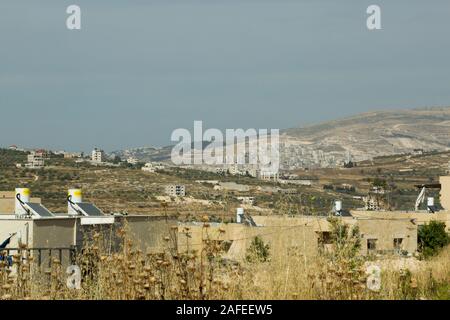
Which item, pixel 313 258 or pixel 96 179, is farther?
pixel 96 179

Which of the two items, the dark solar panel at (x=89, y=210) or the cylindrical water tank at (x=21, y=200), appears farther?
the dark solar panel at (x=89, y=210)

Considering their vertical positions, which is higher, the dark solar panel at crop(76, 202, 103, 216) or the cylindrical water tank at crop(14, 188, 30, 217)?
the cylindrical water tank at crop(14, 188, 30, 217)

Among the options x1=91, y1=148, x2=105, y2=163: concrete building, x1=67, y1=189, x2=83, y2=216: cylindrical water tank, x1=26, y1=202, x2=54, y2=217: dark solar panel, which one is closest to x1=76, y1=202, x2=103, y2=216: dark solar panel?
x1=67, y1=189, x2=83, y2=216: cylindrical water tank

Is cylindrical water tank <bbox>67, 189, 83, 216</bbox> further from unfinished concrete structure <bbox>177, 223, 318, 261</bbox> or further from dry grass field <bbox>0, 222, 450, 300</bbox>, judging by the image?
dry grass field <bbox>0, 222, 450, 300</bbox>

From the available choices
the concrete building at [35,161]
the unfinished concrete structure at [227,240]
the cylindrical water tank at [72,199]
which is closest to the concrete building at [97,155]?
the concrete building at [35,161]

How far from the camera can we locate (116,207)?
67812 millimetres

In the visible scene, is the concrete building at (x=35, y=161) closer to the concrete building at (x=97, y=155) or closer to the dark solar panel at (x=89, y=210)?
the concrete building at (x=97, y=155)

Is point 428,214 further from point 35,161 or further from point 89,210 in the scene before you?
point 35,161

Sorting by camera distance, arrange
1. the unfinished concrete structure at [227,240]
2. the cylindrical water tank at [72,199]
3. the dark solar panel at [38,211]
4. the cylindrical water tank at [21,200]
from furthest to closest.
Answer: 1. the cylindrical water tank at [72,199]
2. the cylindrical water tank at [21,200]
3. the dark solar panel at [38,211]
4. the unfinished concrete structure at [227,240]

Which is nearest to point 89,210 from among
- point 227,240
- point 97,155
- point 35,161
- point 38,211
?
point 38,211

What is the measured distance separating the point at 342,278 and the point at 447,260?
4.32 metres

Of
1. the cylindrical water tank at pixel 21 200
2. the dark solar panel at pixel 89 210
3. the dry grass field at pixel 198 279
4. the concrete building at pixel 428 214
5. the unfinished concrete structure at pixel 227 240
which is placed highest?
the unfinished concrete structure at pixel 227 240
